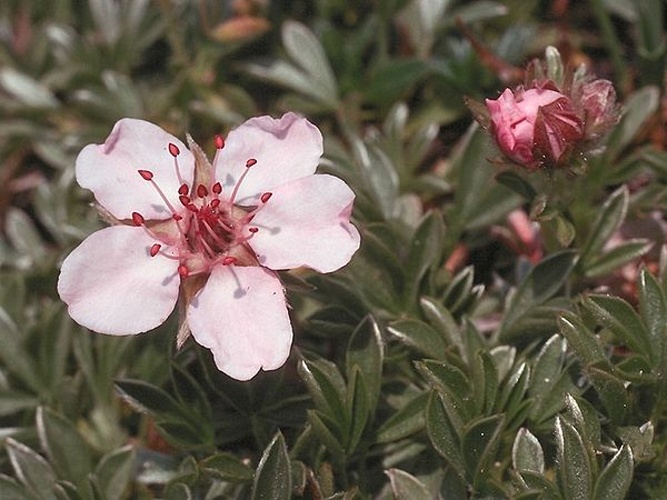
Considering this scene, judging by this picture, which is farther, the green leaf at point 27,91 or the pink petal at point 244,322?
the green leaf at point 27,91

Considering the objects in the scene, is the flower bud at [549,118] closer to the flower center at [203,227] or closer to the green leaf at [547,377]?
the green leaf at [547,377]

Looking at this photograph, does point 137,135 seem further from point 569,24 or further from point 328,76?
point 569,24

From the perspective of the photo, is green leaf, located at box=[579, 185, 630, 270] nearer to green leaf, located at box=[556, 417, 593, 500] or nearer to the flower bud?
the flower bud

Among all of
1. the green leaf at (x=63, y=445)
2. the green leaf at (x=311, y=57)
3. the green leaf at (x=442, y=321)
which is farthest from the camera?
the green leaf at (x=311, y=57)

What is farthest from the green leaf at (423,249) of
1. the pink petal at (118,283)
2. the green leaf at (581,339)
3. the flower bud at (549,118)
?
the pink petal at (118,283)

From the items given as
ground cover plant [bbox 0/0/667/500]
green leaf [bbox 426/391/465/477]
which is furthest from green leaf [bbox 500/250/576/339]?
green leaf [bbox 426/391/465/477]

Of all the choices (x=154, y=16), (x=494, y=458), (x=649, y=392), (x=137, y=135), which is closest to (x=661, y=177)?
(x=649, y=392)
